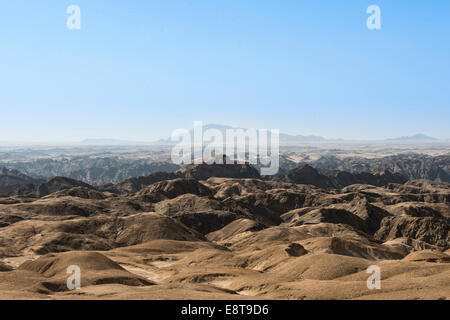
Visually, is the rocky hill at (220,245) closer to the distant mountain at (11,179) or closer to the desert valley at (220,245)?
the desert valley at (220,245)

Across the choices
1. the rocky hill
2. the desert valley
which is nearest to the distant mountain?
the desert valley

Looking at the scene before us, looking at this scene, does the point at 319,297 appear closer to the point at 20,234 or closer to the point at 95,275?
the point at 95,275

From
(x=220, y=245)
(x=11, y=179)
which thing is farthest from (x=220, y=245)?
(x=11, y=179)

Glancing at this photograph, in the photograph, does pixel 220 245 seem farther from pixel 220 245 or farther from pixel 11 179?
pixel 11 179

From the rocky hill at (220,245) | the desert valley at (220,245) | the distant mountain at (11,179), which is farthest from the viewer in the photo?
the distant mountain at (11,179)

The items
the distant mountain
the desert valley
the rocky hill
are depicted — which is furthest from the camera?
the distant mountain

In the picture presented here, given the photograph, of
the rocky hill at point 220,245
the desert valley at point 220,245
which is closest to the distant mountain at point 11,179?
the desert valley at point 220,245

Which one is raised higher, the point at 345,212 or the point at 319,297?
the point at 319,297

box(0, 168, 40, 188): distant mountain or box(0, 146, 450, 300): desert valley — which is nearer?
box(0, 146, 450, 300): desert valley

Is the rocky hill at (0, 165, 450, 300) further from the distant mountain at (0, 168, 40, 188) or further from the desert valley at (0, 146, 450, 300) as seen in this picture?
the distant mountain at (0, 168, 40, 188)

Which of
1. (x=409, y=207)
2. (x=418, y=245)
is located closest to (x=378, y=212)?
(x=409, y=207)

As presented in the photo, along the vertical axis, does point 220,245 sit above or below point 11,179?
below
